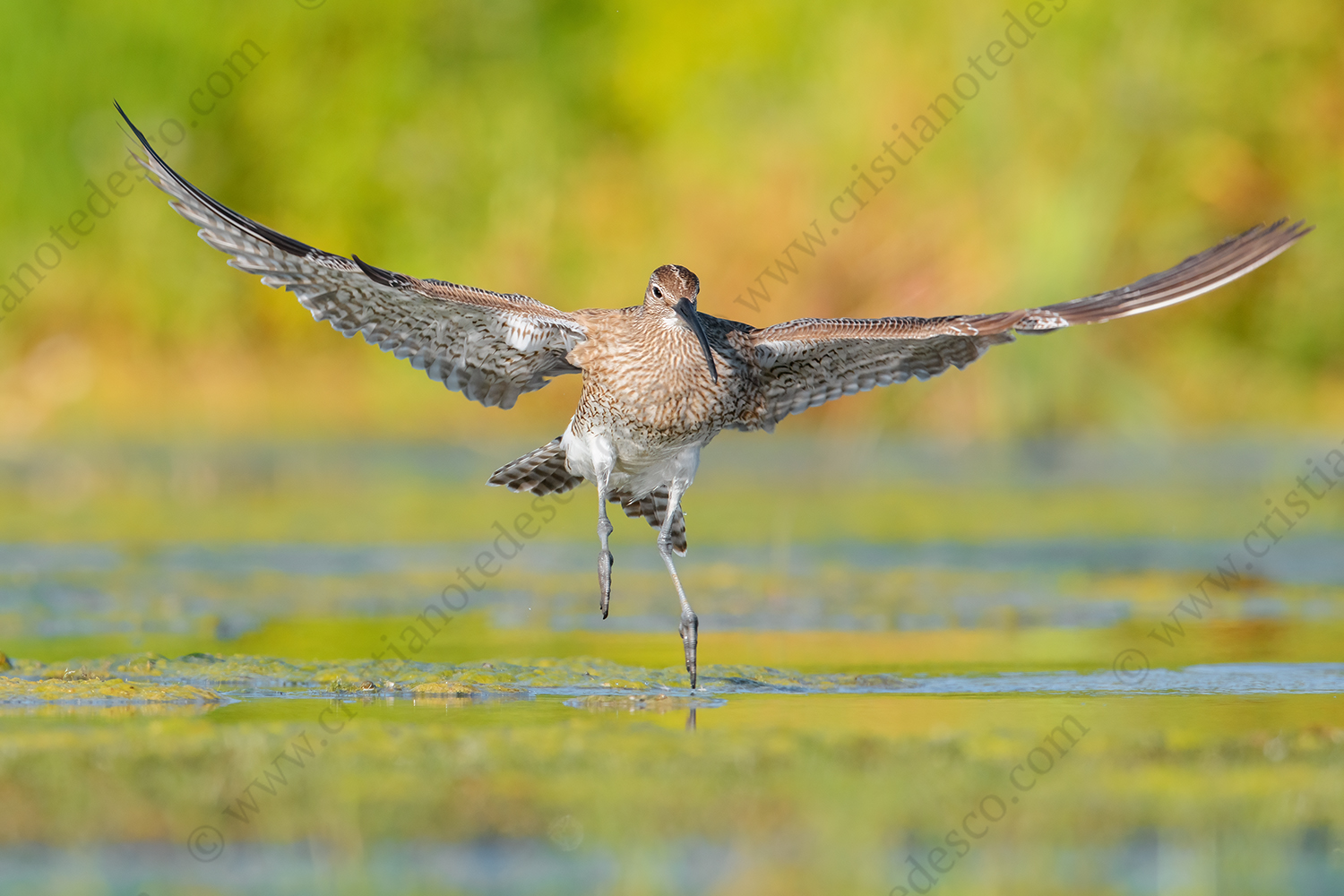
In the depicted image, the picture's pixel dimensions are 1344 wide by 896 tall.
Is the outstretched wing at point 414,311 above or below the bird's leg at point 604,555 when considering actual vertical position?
above

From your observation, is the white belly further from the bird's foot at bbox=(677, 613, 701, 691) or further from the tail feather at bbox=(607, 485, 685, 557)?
the bird's foot at bbox=(677, 613, 701, 691)

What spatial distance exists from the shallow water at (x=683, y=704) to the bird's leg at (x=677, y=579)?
0.50ft

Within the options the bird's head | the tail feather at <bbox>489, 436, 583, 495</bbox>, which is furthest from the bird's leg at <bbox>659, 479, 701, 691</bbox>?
the bird's head

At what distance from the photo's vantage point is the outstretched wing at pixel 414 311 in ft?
24.6

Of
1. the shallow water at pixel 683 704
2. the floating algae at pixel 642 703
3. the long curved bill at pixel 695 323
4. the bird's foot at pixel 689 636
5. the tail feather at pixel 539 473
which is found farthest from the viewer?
the tail feather at pixel 539 473

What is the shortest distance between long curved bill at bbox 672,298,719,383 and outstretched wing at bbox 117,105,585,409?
1.78 feet

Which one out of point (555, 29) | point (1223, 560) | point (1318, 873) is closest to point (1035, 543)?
point (1223, 560)

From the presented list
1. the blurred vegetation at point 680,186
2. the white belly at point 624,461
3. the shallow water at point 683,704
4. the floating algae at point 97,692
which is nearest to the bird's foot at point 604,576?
the shallow water at point 683,704

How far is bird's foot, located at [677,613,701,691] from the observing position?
22.5 feet

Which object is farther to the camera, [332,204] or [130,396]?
[332,204]

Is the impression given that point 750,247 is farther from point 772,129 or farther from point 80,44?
point 80,44

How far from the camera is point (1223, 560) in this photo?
33.0 feet

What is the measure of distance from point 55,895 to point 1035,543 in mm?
7502

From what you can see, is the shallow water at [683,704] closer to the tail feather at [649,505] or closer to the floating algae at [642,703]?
the floating algae at [642,703]
